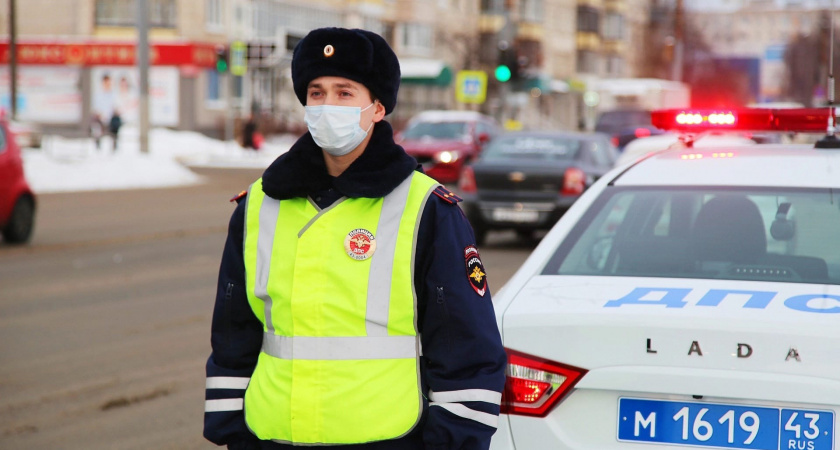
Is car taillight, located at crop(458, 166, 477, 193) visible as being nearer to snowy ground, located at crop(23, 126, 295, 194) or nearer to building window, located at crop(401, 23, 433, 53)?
snowy ground, located at crop(23, 126, 295, 194)

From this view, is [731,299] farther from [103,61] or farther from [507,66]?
[103,61]

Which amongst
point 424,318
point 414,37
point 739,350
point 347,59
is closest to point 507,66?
point 739,350

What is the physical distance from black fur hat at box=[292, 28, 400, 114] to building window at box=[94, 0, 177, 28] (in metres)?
49.4

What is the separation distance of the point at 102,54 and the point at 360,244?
49686 millimetres

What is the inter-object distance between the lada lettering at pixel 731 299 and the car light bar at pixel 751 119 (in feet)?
4.19

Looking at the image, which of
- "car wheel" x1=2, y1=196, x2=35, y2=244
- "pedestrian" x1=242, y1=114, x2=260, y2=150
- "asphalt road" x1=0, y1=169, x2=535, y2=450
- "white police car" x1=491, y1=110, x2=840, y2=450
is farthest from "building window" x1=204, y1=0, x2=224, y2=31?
"white police car" x1=491, y1=110, x2=840, y2=450

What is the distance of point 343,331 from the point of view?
2754mm

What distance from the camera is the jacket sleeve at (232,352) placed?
9.52 feet

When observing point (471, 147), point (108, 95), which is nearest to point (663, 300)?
point (471, 147)

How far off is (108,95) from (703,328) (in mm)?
49410

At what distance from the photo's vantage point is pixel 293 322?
2.78m

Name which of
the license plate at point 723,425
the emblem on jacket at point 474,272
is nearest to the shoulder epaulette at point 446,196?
the emblem on jacket at point 474,272

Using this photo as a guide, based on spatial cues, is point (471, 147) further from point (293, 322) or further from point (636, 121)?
point (293, 322)

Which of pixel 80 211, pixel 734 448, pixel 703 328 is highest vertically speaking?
pixel 703 328
